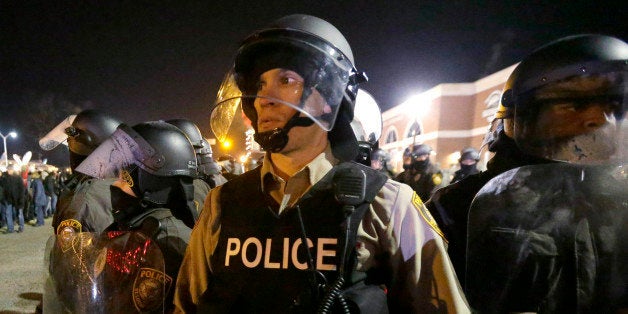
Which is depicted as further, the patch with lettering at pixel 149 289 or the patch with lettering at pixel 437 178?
the patch with lettering at pixel 437 178

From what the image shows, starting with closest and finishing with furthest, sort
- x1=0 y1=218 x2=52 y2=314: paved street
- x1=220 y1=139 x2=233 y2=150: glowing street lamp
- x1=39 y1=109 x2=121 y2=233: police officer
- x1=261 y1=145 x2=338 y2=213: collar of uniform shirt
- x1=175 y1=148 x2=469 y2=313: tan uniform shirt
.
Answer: x1=175 y1=148 x2=469 y2=313: tan uniform shirt, x1=261 y1=145 x2=338 y2=213: collar of uniform shirt, x1=220 y1=139 x2=233 y2=150: glowing street lamp, x1=39 y1=109 x2=121 y2=233: police officer, x1=0 y1=218 x2=52 y2=314: paved street

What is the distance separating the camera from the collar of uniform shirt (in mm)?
1571

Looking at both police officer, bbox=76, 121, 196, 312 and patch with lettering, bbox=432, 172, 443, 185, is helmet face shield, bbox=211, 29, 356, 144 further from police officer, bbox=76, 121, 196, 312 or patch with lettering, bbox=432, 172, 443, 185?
patch with lettering, bbox=432, 172, 443, 185

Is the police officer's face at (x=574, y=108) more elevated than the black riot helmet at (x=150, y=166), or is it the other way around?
the police officer's face at (x=574, y=108)

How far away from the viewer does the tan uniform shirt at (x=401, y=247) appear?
1.34m

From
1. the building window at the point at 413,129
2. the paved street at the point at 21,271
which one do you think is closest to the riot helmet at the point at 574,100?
the paved street at the point at 21,271

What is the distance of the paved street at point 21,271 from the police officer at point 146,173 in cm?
435

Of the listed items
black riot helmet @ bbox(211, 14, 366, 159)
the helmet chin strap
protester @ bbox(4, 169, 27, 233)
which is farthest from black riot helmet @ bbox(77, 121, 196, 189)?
protester @ bbox(4, 169, 27, 233)

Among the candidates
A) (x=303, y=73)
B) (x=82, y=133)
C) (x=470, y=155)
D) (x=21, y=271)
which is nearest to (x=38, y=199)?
(x=21, y=271)

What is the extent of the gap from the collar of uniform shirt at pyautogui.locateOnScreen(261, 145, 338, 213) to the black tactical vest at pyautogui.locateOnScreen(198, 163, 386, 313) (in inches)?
2.0

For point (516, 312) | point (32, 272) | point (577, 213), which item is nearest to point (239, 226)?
point (516, 312)

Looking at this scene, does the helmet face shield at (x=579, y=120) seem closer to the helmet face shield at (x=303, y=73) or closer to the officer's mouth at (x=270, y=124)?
the helmet face shield at (x=303, y=73)

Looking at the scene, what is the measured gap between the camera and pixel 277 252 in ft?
4.68

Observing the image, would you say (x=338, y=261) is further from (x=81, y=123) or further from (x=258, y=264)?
(x=81, y=123)
